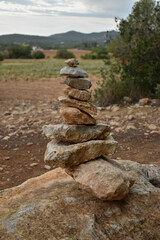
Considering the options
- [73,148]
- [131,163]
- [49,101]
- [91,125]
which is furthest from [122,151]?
[49,101]

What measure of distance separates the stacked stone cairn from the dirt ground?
8.06 ft

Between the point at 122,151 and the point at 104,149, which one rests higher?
the point at 104,149

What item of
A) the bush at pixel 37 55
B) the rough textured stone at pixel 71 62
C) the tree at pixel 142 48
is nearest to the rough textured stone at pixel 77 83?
the rough textured stone at pixel 71 62

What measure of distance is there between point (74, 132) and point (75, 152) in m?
0.37

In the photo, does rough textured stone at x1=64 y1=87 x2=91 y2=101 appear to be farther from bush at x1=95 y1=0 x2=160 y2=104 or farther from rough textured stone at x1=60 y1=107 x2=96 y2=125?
bush at x1=95 y1=0 x2=160 y2=104

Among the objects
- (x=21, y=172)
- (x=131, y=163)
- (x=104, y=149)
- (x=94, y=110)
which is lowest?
(x=21, y=172)

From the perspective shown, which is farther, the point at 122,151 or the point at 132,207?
the point at 122,151

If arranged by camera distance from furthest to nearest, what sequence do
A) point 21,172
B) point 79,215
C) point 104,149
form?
1. point 21,172
2. point 104,149
3. point 79,215

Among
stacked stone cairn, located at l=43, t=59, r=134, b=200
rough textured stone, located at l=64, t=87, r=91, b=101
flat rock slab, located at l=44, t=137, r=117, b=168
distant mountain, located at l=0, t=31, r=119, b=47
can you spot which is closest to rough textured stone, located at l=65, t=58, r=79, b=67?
stacked stone cairn, located at l=43, t=59, r=134, b=200

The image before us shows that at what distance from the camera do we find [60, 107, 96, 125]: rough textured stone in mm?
4086

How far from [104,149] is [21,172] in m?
3.06

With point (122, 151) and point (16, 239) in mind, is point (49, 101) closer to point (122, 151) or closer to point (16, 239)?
point (122, 151)

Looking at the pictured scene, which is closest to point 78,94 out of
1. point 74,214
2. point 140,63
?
point 74,214

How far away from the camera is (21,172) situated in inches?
250
